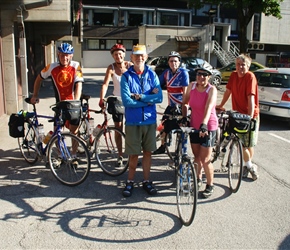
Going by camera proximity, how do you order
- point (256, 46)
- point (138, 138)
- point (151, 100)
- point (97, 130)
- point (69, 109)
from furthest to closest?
point (256, 46), point (97, 130), point (69, 109), point (138, 138), point (151, 100)

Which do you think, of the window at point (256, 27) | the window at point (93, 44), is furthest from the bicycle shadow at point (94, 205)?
the window at point (256, 27)

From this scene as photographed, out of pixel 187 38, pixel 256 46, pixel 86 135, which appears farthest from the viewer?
pixel 256 46

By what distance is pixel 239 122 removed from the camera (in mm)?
4441

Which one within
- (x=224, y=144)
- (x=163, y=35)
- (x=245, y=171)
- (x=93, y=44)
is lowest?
(x=245, y=171)

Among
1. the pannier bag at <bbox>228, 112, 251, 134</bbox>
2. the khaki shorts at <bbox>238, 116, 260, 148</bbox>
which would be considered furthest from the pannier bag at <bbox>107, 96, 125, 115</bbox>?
the khaki shorts at <bbox>238, 116, 260, 148</bbox>

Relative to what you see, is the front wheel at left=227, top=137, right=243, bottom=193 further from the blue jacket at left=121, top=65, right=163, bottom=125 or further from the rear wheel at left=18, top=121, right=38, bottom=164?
the rear wheel at left=18, top=121, right=38, bottom=164

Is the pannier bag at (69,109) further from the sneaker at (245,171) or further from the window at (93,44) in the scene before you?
the window at (93,44)

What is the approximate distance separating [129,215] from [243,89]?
2424 mm

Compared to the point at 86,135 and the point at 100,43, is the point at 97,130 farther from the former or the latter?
the point at 100,43

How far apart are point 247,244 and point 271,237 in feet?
1.07

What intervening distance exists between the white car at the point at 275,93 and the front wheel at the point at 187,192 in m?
5.59

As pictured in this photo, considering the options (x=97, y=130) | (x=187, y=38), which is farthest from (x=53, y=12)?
(x=187, y=38)

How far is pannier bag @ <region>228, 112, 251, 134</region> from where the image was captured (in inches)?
175

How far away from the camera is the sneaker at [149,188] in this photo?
14.5 ft
